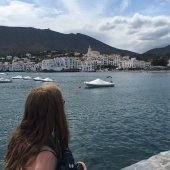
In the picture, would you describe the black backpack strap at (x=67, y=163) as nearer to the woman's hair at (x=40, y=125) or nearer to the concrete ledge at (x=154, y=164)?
the woman's hair at (x=40, y=125)

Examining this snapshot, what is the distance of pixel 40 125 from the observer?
3254mm

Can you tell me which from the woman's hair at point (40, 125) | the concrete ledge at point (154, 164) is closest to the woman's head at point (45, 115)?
the woman's hair at point (40, 125)

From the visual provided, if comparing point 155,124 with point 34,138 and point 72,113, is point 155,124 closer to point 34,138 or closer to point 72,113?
point 72,113

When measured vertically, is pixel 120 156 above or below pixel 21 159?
below

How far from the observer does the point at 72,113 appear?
35.7 metres

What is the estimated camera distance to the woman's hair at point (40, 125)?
3.22 m

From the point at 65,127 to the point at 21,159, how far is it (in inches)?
17.4

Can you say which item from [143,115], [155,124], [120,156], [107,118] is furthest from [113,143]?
[143,115]

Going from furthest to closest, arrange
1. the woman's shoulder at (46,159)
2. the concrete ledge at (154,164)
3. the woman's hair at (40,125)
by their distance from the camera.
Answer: the concrete ledge at (154,164) → the woman's hair at (40,125) → the woman's shoulder at (46,159)

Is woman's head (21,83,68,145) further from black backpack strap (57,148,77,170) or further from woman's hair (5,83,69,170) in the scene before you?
black backpack strap (57,148,77,170)

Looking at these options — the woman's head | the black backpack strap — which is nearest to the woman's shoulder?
the black backpack strap

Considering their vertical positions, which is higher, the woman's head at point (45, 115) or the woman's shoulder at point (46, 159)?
the woman's head at point (45, 115)

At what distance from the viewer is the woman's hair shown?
322cm

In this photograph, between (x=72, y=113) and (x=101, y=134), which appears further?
(x=72, y=113)
